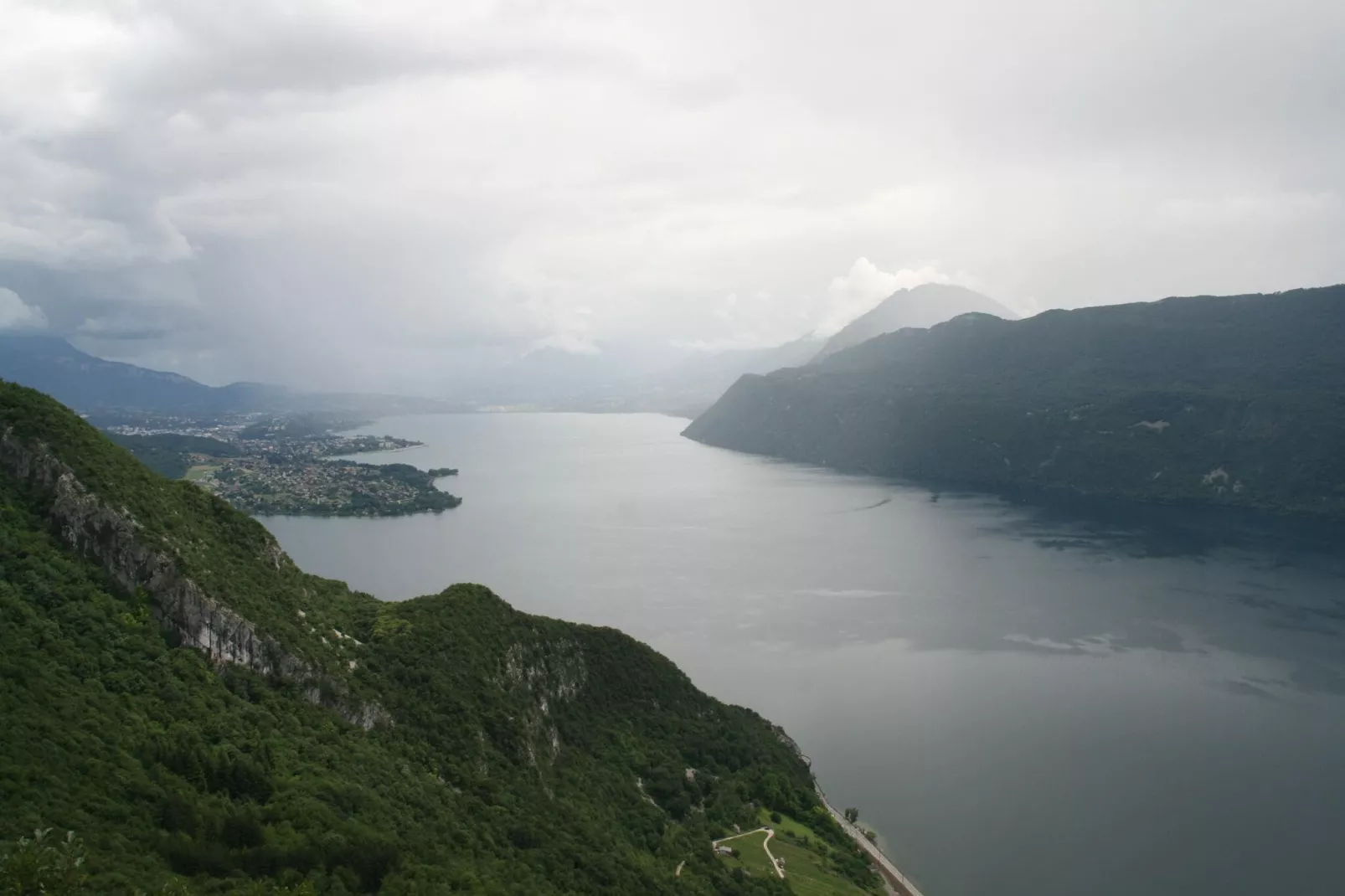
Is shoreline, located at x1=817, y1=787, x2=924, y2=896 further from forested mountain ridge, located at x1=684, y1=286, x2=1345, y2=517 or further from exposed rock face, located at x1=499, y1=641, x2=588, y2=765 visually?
forested mountain ridge, located at x1=684, y1=286, x2=1345, y2=517

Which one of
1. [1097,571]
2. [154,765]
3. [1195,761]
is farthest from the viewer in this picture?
[1097,571]

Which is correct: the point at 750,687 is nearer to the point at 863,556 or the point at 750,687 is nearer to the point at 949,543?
the point at 863,556

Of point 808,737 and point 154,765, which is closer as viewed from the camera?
point 154,765

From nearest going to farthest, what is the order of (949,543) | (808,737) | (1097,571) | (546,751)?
(546,751), (808,737), (1097,571), (949,543)

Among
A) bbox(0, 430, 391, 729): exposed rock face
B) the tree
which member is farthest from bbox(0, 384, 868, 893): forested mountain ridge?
the tree

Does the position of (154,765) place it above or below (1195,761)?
above

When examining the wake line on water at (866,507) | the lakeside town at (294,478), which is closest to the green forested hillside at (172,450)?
the lakeside town at (294,478)

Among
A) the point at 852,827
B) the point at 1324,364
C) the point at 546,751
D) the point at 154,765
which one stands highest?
the point at 1324,364

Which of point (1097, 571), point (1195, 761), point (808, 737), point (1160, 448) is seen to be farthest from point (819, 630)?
point (1160, 448)
